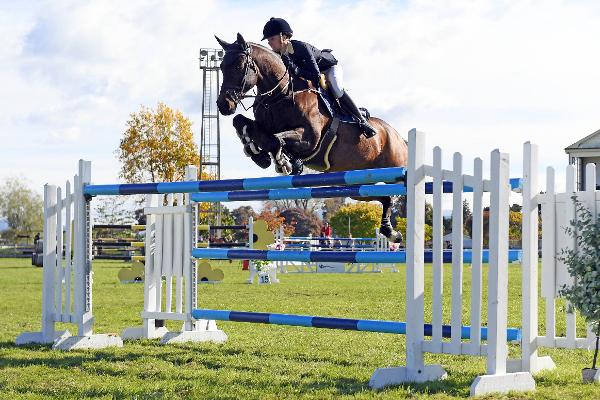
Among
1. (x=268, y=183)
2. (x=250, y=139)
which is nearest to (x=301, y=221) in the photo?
(x=250, y=139)

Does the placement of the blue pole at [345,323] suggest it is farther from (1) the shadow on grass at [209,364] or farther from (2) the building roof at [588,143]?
(2) the building roof at [588,143]

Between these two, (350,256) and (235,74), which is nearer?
(350,256)

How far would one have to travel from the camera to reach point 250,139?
692 centimetres

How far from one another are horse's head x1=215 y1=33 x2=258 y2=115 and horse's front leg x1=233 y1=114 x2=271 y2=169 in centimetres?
17

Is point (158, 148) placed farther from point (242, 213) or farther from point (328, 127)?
point (328, 127)

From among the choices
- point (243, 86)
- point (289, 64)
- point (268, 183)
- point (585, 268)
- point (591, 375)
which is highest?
point (289, 64)

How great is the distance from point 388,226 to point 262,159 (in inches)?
54.4

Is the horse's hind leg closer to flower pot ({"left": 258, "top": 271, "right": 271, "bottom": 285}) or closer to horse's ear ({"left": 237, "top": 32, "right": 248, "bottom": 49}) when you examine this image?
horse's ear ({"left": 237, "top": 32, "right": 248, "bottom": 49})

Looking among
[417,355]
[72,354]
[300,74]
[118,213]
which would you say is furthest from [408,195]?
[118,213]

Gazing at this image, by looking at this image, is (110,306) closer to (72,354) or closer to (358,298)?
(358,298)

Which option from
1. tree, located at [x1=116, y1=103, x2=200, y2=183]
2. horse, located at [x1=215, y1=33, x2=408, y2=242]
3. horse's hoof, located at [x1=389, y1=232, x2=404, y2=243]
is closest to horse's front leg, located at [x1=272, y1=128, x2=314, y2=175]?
horse, located at [x1=215, y1=33, x2=408, y2=242]

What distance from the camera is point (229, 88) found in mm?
6785

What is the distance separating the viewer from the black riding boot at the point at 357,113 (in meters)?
7.48

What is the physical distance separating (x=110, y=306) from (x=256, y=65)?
5624mm
